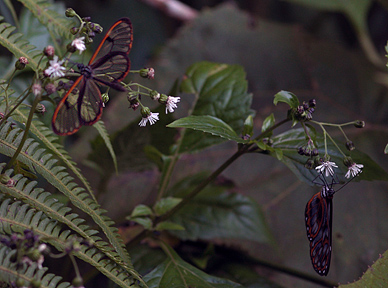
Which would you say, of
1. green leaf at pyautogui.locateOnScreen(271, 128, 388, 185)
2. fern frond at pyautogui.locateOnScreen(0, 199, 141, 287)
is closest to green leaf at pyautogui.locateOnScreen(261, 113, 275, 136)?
green leaf at pyautogui.locateOnScreen(271, 128, 388, 185)

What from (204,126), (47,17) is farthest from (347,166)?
(47,17)

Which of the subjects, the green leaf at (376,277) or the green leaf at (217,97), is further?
the green leaf at (217,97)

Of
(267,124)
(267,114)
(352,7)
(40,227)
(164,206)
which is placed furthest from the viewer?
(352,7)

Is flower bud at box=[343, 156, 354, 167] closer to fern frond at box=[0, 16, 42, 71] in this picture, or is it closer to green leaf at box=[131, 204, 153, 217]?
green leaf at box=[131, 204, 153, 217]

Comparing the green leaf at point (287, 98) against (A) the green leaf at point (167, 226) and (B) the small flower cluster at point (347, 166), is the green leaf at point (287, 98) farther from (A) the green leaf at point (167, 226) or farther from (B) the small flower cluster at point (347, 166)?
(A) the green leaf at point (167, 226)

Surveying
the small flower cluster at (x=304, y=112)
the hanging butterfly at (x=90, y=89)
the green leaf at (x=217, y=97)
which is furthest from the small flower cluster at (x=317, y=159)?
the hanging butterfly at (x=90, y=89)

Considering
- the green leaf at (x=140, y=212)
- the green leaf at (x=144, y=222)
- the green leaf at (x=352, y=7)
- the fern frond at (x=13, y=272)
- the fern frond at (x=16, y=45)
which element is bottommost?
the green leaf at (x=144, y=222)

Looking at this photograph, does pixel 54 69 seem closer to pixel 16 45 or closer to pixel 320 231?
pixel 16 45

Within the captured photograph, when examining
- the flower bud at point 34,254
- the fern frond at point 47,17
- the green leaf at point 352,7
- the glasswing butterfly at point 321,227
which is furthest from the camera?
the green leaf at point 352,7
